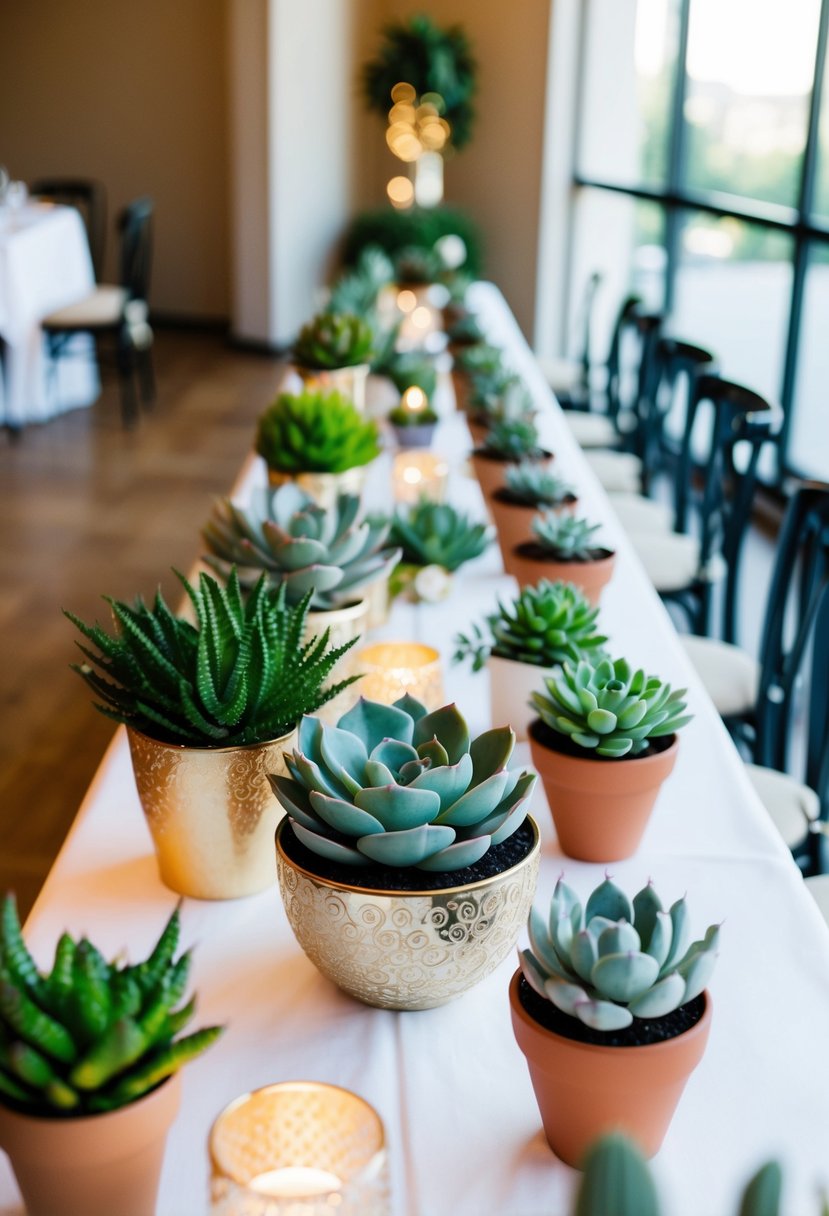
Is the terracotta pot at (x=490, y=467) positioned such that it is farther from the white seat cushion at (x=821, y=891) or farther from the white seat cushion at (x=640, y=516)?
the white seat cushion at (x=640, y=516)

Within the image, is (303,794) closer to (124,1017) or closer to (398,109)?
(124,1017)

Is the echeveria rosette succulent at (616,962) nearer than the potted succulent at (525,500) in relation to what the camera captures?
Yes

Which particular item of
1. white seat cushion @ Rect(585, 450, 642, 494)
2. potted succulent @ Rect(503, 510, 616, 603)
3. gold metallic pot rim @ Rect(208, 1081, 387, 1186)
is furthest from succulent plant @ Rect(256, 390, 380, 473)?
white seat cushion @ Rect(585, 450, 642, 494)

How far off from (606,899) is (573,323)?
22.3 ft

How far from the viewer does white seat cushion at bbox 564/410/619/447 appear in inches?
163

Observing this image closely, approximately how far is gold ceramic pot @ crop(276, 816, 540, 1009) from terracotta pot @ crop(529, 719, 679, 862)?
180 millimetres

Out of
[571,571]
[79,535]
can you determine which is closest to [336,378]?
[571,571]

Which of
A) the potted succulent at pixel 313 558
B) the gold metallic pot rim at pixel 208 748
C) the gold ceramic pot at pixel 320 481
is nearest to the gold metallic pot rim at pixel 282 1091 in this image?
the gold metallic pot rim at pixel 208 748

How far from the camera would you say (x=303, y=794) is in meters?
0.85

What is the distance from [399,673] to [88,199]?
20.6 feet

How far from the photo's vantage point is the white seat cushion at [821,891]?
1.47 m

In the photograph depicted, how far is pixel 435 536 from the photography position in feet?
5.74

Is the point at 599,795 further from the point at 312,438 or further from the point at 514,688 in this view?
the point at 312,438

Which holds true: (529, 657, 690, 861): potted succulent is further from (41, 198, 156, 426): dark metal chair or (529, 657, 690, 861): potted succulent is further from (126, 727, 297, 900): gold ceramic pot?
(41, 198, 156, 426): dark metal chair
